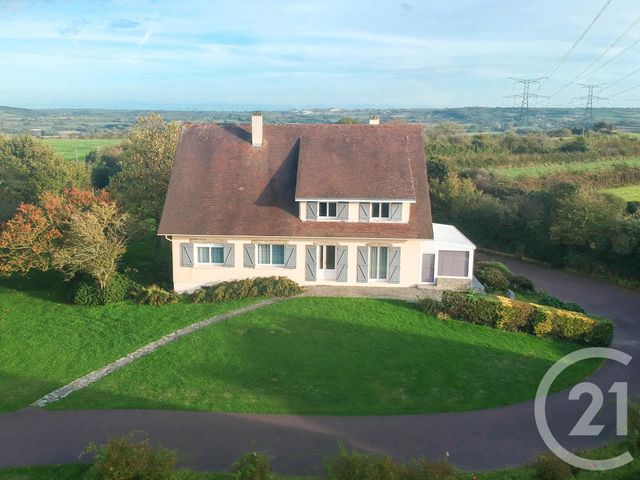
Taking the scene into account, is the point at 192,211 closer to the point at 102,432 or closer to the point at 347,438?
the point at 102,432

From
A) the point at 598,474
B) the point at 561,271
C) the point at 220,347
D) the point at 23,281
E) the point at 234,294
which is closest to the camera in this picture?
the point at 598,474

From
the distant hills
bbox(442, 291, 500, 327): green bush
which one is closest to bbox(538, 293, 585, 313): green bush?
bbox(442, 291, 500, 327): green bush

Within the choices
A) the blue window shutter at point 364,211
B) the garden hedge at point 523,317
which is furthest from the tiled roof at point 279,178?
the garden hedge at point 523,317

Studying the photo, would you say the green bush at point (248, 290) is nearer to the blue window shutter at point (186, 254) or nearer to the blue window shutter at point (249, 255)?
the blue window shutter at point (249, 255)

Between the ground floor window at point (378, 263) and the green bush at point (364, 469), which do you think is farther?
the ground floor window at point (378, 263)

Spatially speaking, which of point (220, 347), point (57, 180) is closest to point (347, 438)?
point (220, 347)

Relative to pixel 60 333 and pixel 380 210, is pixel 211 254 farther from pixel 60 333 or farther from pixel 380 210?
pixel 380 210
